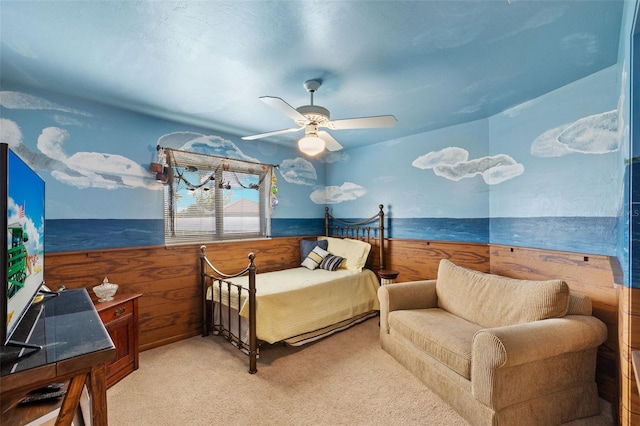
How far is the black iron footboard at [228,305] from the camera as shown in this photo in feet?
8.29

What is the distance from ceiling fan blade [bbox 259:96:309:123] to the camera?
5.99ft

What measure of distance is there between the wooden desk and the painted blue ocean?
1.71 metres

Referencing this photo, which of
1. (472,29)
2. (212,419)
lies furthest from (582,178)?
(212,419)

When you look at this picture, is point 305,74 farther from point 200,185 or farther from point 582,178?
point 582,178

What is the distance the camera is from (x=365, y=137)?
3.90 metres

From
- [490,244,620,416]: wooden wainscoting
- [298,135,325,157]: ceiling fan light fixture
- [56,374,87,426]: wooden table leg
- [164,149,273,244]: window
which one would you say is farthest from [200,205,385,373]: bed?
[490,244,620,416]: wooden wainscoting

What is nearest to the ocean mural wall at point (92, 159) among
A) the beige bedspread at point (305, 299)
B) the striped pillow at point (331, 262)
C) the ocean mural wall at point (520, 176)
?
the beige bedspread at point (305, 299)

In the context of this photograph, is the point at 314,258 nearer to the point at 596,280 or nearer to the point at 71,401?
the point at 596,280

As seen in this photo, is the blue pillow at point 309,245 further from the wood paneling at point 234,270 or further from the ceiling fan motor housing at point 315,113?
the ceiling fan motor housing at point 315,113

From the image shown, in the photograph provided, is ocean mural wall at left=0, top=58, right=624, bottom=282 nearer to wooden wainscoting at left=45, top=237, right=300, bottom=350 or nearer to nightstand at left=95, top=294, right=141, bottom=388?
wooden wainscoting at left=45, top=237, right=300, bottom=350

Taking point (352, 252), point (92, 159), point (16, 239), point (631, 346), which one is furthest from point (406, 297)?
point (92, 159)

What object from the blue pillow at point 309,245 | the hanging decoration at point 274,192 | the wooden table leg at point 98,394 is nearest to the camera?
the wooden table leg at point 98,394

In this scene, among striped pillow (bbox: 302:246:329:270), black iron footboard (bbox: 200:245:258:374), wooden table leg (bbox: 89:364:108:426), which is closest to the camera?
wooden table leg (bbox: 89:364:108:426)

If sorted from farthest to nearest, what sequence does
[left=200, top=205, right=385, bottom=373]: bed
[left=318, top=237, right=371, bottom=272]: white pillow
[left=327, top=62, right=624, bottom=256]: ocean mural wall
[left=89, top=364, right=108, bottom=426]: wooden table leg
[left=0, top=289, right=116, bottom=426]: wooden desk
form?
[left=318, top=237, right=371, bottom=272]: white pillow, [left=200, top=205, right=385, bottom=373]: bed, [left=327, top=62, right=624, bottom=256]: ocean mural wall, [left=89, top=364, right=108, bottom=426]: wooden table leg, [left=0, top=289, right=116, bottom=426]: wooden desk
